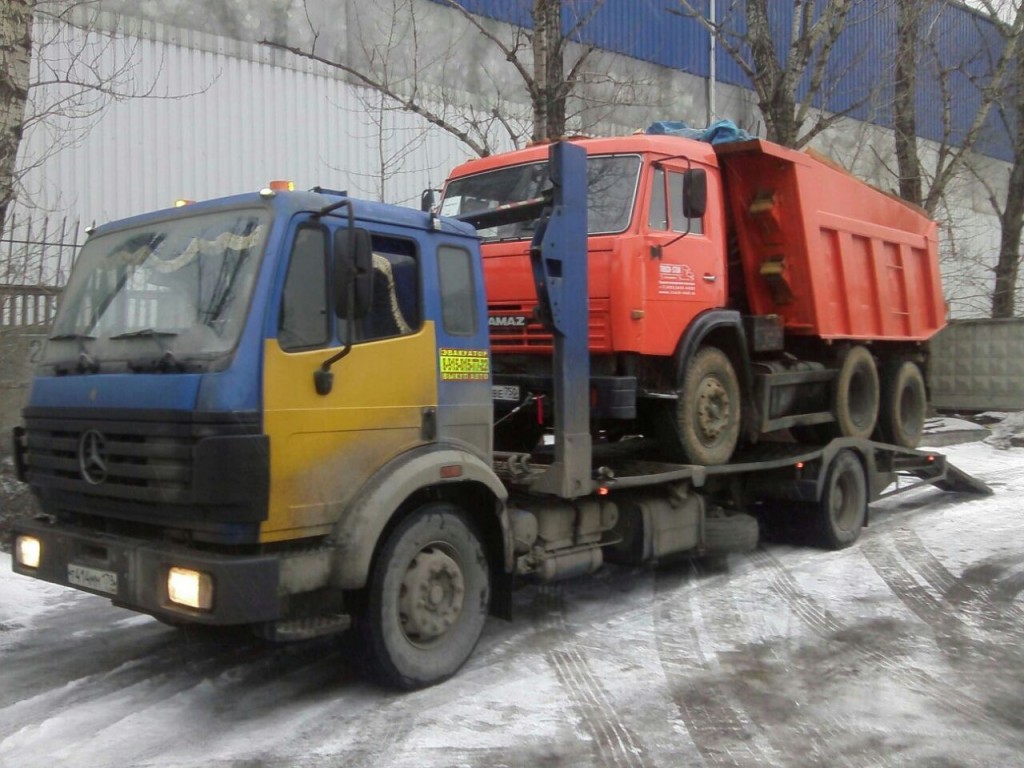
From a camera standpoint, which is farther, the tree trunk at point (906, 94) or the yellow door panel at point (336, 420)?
the tree trunk at point (906, 94)

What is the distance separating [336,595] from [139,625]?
2343 mm

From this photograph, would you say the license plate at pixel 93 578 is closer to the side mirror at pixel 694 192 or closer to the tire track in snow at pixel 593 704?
the tire track in snow at pixel 593 704

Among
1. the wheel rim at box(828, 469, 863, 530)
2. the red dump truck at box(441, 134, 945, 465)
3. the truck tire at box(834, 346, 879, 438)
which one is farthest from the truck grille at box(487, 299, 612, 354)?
the wheel rim at box(828, 469, 863, 530)

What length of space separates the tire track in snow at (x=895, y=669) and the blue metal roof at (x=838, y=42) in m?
10.9

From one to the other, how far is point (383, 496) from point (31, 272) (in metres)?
6.93

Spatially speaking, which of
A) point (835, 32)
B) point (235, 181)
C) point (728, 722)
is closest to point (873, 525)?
point (728, 722)

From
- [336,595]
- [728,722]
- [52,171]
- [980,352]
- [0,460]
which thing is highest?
[52,171]

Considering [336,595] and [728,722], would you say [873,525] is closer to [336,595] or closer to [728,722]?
[728,722]

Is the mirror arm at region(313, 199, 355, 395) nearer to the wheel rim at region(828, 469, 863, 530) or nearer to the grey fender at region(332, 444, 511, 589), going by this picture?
the grey fender at region(332, 444, 511, 589)

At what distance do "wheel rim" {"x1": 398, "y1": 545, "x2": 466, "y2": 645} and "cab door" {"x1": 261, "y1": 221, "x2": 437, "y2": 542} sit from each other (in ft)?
1.97

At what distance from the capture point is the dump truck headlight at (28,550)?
17.0 feet

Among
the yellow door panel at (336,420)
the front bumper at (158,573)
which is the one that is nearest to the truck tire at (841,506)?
the yellow door panel at (336,420)

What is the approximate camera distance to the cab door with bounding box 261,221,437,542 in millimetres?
4641

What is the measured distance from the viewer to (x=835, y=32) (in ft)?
45.3
